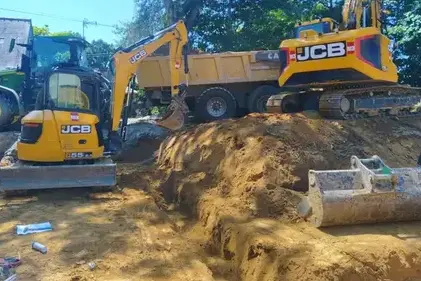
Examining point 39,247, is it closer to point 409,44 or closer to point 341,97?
point 341,97

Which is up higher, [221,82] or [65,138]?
[221,82]

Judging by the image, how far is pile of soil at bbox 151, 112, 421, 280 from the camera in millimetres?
4637

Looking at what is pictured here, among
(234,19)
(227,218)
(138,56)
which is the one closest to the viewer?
(227,218)

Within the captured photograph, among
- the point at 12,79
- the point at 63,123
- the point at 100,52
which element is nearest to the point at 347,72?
the point at 63,123

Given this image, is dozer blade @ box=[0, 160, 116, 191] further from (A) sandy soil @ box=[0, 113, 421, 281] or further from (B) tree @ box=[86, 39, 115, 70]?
(B) tree @ box=[86, 39, 115, 70]

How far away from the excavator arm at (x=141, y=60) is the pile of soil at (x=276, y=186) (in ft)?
1.60

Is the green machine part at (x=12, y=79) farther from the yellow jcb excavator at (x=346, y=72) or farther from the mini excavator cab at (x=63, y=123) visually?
the yellow jcb excavator at (x=346, y=72)

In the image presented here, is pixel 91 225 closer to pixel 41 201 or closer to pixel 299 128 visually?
pixel 41 201

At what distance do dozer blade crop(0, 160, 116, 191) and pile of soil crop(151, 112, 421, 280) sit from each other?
44.9 inches

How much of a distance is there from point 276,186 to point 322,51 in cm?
472

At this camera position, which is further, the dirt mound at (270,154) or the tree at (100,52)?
the tree at (100,52)

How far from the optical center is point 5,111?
13000 millimetres

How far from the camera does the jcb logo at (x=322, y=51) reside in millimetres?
10016

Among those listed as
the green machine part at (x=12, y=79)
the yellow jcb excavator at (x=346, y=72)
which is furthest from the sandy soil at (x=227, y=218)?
the green machine part at (x=12, y=79)
